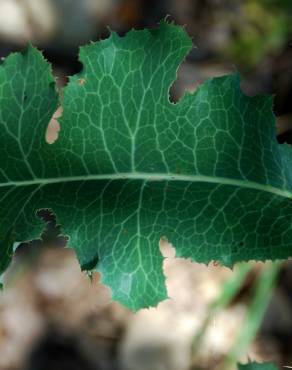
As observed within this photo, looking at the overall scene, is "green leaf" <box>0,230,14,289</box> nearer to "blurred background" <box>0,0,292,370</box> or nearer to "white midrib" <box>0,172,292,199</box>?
"white midrib" <box>0,172,292,199</box>

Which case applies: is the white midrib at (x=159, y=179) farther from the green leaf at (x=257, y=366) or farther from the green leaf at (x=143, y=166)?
the green leaf at (x=257, y=366)

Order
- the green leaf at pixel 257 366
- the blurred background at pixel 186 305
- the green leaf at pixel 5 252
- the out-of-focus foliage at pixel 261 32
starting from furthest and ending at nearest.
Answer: the out-of-focus foliage at pixel 261 32 → the blurred background at pixel 186 305 → the green leaf at pixel 257 366 → the green leaf at pixel 5 252

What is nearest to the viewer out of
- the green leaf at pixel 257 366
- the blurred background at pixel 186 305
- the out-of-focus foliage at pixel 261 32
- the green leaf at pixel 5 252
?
the green leaf at pixel 5 252

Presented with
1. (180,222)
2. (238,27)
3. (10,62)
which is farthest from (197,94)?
(238,27)

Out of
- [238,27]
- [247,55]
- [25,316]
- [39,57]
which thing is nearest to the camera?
[39,57]

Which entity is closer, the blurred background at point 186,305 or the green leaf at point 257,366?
the green leaf at point 257,366

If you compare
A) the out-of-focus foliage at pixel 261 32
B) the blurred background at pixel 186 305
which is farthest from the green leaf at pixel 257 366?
the out-of-focus foliage at pixel 261 32

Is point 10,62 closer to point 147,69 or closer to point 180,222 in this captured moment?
point 147,69

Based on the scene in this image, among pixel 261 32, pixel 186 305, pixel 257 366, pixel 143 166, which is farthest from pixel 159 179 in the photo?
pixel 261 32
